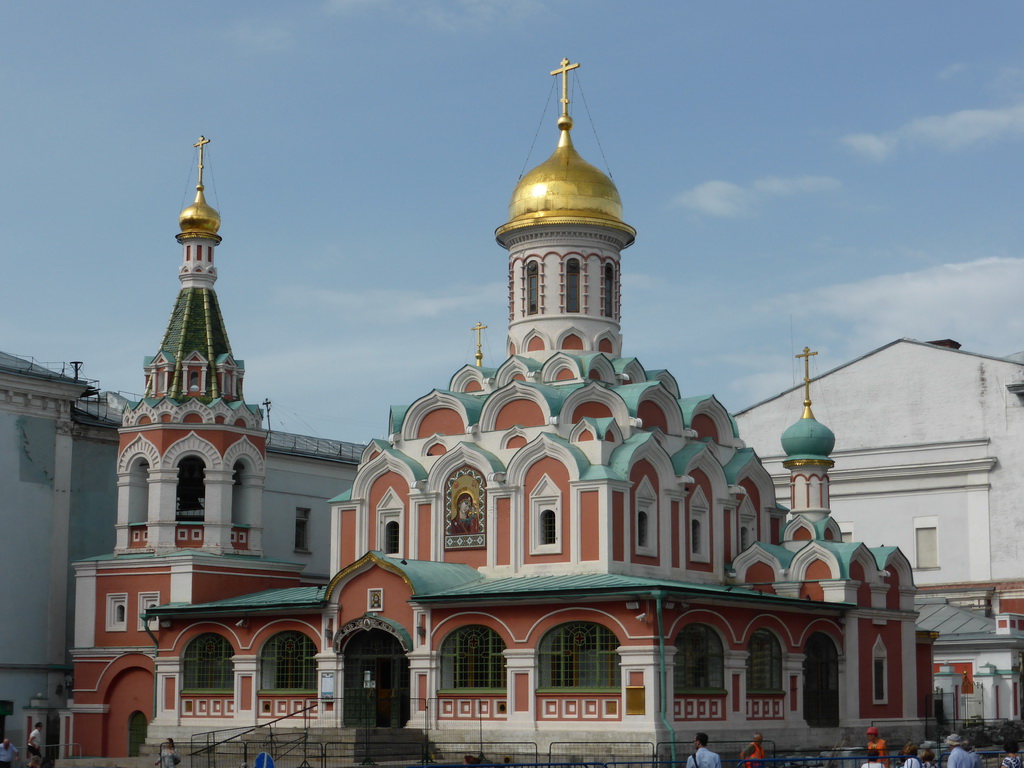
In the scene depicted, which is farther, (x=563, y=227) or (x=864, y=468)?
(x=864, y=468)

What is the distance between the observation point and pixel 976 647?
3781cm

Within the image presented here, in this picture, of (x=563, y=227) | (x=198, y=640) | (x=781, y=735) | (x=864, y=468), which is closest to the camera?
(x=781, y=735)

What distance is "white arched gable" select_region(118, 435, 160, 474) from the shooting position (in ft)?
107

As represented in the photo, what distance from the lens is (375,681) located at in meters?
28.7

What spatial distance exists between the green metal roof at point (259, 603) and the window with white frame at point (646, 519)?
615 cm

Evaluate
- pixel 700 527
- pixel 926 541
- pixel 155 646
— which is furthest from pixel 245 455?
pixel 926 541

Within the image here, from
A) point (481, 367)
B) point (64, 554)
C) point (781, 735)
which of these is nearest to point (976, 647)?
point (781, 735)

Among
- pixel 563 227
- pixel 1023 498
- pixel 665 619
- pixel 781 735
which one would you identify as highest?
pixel 563 227

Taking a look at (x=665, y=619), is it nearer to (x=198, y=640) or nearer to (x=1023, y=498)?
(x=198, y=640)

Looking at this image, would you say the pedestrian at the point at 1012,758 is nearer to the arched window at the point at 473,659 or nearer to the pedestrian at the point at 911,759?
the pedestrian at the point at 911,759

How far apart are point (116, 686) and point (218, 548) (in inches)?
141

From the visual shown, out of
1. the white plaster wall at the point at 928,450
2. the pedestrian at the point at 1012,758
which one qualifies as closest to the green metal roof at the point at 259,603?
the pedestrian at the point at 1012,758

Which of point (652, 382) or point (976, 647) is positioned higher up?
point (652, 382)

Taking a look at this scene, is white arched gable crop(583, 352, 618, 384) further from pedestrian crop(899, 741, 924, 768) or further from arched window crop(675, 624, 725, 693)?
pedestrian crop(899, 741, 924, 768)
